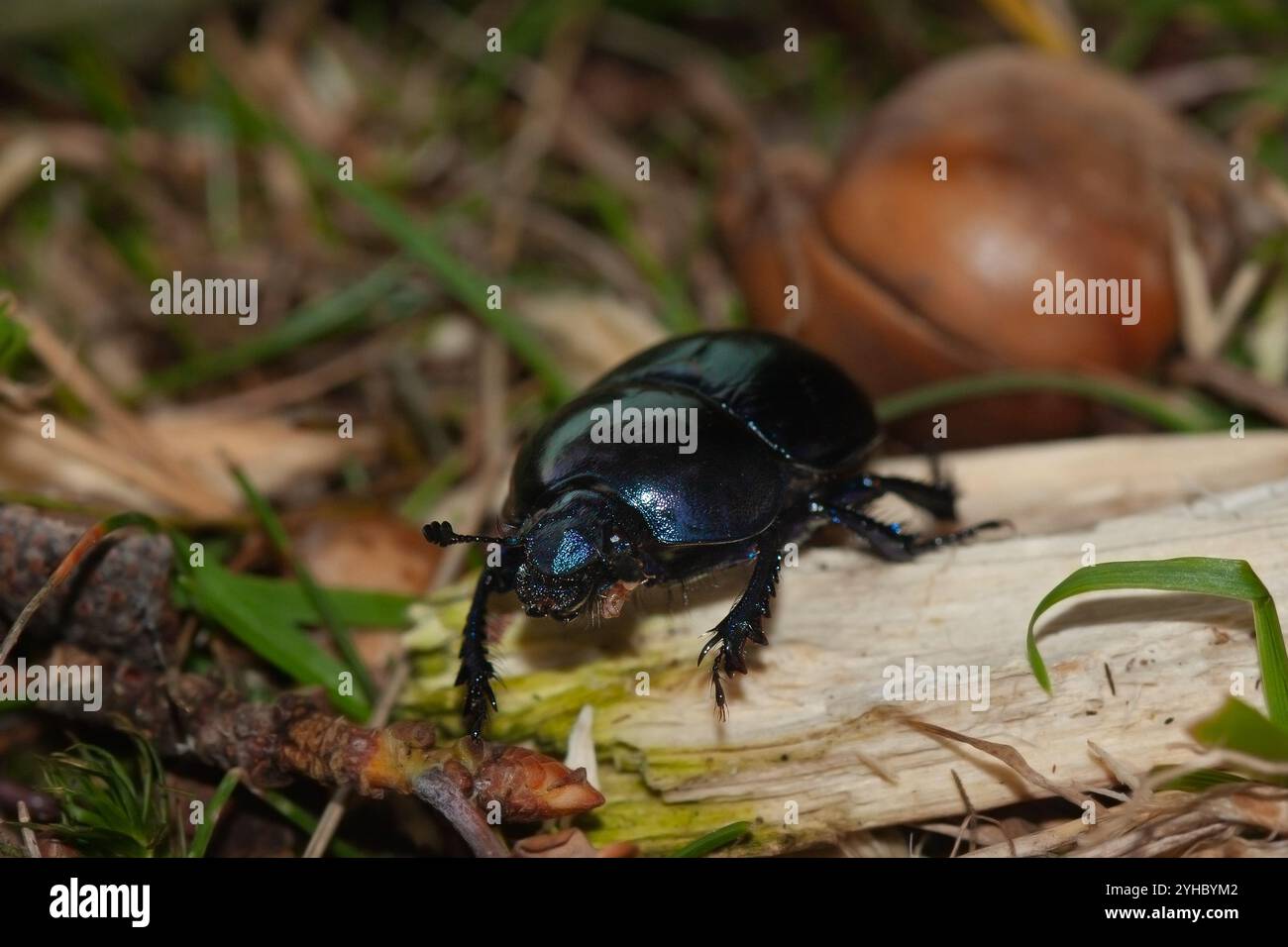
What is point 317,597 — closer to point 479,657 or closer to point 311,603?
point 311,603

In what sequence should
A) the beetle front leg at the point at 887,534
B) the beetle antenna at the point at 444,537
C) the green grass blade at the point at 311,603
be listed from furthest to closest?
1. the green grass blade at the point at 311,603
2. the beetle front leg at the point at 887,534
3. the beetle antenna at the point at 444,537

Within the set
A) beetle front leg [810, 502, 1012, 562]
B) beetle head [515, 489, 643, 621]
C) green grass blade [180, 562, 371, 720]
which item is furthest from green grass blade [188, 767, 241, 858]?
beetle front leg [810, 502, 1012, 562]

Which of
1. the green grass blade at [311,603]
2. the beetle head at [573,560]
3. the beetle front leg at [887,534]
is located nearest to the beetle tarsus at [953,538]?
the beetle front leg at [887,534]

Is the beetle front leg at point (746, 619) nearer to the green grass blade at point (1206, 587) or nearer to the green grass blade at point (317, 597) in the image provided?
the green grass blade at point (1206, 587)

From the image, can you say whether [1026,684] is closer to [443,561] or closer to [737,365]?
[737,365]
